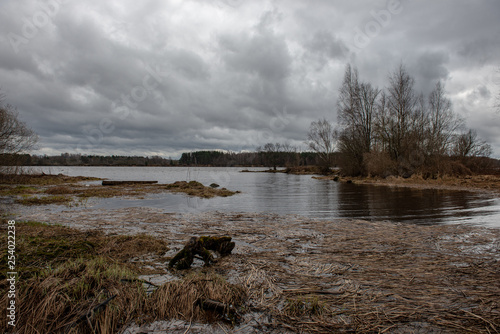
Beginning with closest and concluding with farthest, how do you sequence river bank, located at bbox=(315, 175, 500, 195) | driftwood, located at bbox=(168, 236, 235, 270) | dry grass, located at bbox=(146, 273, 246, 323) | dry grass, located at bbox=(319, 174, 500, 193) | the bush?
dry grass, located at bbox=(146, 273, 246, 323)
driftwood, located at bbox=(168, 236, 235, 270)
river bank, located at bbox=(315, 175, 500, 195)
dry grass, located at bbox=(319, 174, 500, 193)
the bush

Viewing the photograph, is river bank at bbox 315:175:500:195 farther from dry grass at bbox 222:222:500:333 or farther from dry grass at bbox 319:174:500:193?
dry grass at bbox 222:222:500:333

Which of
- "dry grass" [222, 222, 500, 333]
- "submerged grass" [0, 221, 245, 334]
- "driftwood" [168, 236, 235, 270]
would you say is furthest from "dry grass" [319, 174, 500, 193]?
"submerged grass" [0, 221, 245, 334]

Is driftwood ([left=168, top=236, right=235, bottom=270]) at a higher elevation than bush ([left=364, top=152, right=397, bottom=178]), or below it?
below

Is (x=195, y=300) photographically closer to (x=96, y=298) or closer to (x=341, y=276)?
(x=96, y=298)

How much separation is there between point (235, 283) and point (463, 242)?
686 cm

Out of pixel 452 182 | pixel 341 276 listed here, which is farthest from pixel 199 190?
pixel 452 182

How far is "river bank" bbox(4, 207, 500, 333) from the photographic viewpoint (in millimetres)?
3582

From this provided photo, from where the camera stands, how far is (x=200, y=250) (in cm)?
602

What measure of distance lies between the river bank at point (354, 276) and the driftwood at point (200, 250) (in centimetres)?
24

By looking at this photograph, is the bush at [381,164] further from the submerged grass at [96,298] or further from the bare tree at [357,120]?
the submerged grass at [96,298]

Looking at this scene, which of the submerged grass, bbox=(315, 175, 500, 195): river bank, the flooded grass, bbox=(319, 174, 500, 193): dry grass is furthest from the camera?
bbox=(319, 174, 500, 193): dry grass

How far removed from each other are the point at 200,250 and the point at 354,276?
10.9ft

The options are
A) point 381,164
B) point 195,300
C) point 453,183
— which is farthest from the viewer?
point 381,164

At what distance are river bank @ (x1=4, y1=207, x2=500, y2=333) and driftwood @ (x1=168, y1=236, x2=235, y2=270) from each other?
24 centimetres
